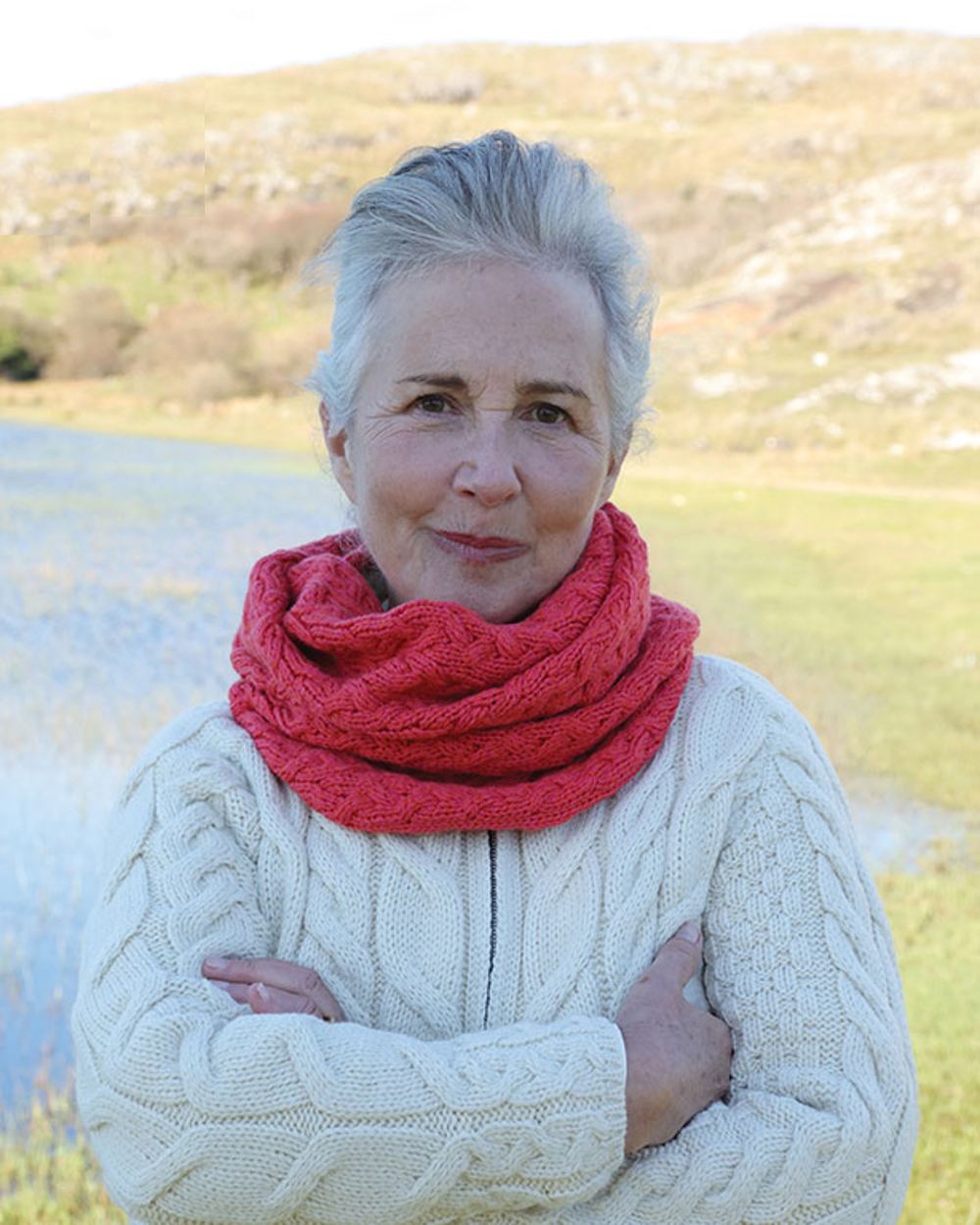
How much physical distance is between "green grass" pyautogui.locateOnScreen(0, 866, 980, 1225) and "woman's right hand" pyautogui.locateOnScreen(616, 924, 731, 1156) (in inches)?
78.6

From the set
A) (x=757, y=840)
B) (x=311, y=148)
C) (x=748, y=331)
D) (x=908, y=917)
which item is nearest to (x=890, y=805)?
(x=908, y=917)

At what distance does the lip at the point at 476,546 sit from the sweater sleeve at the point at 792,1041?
44 centimetres

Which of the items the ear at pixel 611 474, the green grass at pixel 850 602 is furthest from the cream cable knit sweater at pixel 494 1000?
the green grass at pixel 850 602

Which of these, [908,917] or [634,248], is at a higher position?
[634,248]

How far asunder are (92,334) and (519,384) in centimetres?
2029

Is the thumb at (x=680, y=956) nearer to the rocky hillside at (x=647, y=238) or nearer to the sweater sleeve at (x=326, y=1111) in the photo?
the sweater sleeve at (x=326, y=1111)

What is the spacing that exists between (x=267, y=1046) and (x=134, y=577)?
6.52 meters

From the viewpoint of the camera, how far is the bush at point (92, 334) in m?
20.1

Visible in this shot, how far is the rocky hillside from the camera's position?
1794cm

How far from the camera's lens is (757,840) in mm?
1751

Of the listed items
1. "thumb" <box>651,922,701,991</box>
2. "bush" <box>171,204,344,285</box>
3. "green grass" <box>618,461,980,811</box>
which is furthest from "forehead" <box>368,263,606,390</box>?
"bush" <box>171,204,344,285</box>

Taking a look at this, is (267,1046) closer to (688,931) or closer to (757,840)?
(688,931)

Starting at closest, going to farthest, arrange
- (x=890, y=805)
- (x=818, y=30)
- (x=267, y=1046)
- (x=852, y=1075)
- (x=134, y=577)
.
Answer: (x=267, y=1046), (x=852, y=1075), (x=890, y=805), (x=134, y=577), (x=818, y=30)

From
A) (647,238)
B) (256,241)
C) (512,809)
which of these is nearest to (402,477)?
(512,809)
